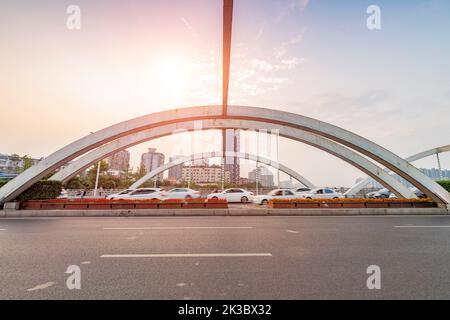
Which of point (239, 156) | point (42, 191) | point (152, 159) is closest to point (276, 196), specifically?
point (42, 191)

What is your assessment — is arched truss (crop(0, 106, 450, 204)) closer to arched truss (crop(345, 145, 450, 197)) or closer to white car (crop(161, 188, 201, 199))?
white car (crop(161, 188, 201, 199))

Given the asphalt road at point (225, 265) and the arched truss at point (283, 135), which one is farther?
the arched truss at point (283, 135)

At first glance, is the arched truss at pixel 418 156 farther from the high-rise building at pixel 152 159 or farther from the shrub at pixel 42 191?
the high-rise building at pixel 152 159

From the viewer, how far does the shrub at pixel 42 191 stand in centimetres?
1369

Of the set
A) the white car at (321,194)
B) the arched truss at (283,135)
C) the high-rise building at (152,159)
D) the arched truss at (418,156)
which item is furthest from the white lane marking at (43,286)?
the high-rise building at (152,159)

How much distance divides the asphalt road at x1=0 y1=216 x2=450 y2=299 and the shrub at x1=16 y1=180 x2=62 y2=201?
9337 millimetres

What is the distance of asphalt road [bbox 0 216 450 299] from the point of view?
296 centimetres

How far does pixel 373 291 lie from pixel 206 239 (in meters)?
4.05

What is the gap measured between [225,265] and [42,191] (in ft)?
52.9

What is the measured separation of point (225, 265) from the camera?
3.94 m

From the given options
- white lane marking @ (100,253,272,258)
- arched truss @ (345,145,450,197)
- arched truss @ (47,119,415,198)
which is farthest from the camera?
arched truss @ (345,145,450,197)

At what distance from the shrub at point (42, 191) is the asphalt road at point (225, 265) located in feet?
30.6

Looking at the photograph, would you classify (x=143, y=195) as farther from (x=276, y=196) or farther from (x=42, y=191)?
(x=276, y=196)

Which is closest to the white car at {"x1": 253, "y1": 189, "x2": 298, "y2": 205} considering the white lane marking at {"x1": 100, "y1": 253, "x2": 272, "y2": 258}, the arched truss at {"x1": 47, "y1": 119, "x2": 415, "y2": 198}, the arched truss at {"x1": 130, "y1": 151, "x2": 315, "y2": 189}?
the arched truss at {"x1": 47, "y1": 119, "x2": 415, "y2": 198}
